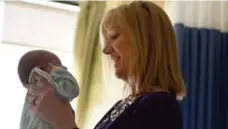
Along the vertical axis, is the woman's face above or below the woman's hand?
above

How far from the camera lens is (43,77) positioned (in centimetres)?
91

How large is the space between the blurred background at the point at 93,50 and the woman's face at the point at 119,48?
0.56m

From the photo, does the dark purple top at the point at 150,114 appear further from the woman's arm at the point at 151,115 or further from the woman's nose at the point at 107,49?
the woman's nose at the point at 107,49

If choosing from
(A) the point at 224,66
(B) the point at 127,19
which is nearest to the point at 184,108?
(A) the point at 224,66

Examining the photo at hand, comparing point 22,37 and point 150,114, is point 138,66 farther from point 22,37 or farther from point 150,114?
point 22,37

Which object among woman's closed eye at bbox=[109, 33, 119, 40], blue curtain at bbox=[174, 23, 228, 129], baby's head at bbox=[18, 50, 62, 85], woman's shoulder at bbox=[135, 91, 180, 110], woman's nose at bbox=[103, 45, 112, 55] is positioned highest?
woman's closed eye at bbox=[109, 33, 119, 40]

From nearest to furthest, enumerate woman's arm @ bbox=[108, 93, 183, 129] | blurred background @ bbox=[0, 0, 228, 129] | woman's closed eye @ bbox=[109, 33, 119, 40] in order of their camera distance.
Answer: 1. woman's arm @ bbox=[108, 93, 183, 129]
2. woman's closed eye @ bbox=[109, 33, 119, 40]
3. blurred background @ bbox=[0, 0, 228, 129]

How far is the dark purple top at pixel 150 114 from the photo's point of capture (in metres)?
0.79

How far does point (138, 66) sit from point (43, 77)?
0.22m

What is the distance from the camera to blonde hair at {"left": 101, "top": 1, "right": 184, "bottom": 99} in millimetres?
873

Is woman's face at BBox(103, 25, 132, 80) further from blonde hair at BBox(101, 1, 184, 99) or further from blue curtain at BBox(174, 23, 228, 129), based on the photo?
blue curtain at BBox(174, 23, 228, 129)

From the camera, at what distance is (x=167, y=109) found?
81 cm

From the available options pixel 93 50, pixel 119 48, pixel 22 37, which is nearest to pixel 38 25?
pixel 22 37

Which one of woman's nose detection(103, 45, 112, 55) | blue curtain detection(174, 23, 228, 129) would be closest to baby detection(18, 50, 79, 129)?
woman's nose detection(103, 45, 112, 55)
